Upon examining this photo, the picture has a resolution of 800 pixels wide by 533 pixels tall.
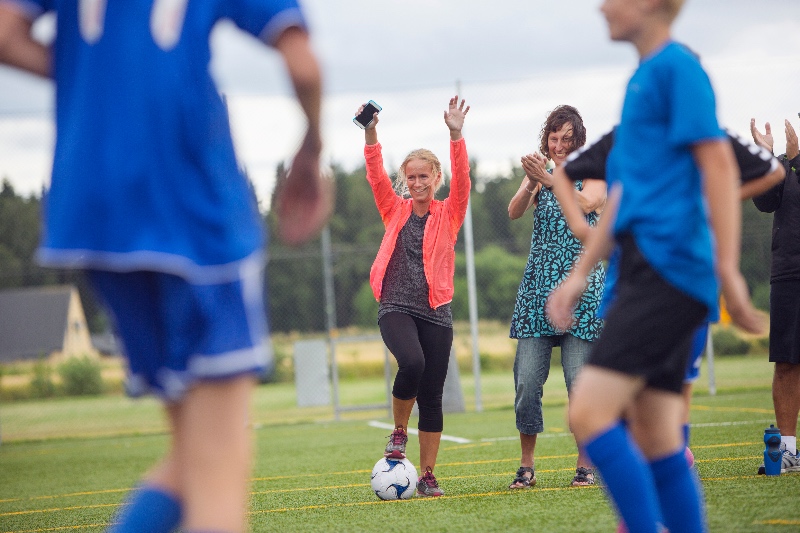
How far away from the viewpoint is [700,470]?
5.51m

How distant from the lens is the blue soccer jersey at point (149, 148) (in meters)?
1.89

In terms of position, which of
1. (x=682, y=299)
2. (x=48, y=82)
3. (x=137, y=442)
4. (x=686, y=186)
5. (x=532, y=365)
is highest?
(x=48, y=82)

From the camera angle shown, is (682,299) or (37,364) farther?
(37,364)

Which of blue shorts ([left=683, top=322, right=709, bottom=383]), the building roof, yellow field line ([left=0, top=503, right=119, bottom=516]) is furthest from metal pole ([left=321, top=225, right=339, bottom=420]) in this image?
blue shorts ([left=683, top=322, right=709, bottom=383])

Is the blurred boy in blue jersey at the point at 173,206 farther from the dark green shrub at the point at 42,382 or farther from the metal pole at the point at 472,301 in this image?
the dark green shrub at the point at 42,382

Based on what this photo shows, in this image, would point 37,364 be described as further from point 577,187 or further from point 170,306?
point 170,306

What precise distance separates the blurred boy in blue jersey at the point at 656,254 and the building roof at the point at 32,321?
1434 cm

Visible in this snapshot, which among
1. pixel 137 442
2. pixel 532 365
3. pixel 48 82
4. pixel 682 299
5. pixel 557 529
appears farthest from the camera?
pixel 137 442

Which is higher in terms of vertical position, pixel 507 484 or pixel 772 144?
pixel 772 144

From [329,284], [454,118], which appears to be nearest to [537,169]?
[454,118]

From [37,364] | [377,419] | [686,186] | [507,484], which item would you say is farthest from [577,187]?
[37,364]

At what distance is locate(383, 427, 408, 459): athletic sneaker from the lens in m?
5.16

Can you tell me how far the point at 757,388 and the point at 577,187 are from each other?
9445mm

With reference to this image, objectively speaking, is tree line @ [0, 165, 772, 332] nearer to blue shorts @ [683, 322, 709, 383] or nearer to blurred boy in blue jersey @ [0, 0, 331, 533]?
blue shorts @ [683, 322, 709, 383]
